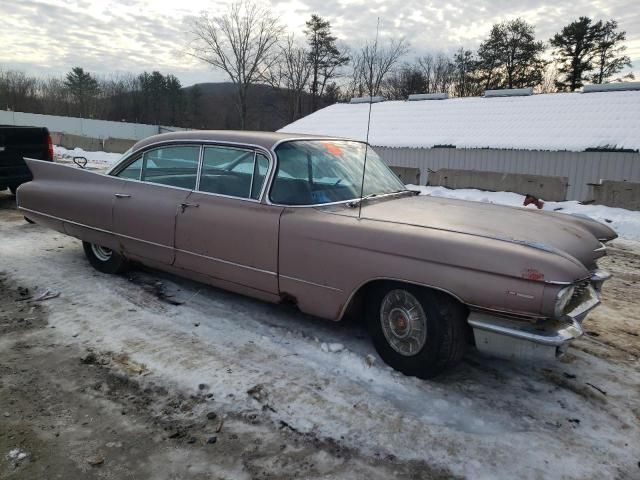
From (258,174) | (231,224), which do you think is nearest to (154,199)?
(231,224)

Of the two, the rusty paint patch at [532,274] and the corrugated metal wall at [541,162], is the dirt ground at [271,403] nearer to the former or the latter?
the rusty paint patch at [532,274]

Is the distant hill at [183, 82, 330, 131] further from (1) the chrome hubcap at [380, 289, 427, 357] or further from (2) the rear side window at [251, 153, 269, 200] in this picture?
(1) the chrome hubcap at [380, 289, 427, 357]

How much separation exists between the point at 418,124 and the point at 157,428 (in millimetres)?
26421

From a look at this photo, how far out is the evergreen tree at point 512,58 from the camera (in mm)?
43594

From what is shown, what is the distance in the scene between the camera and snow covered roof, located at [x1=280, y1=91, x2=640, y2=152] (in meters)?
20.5

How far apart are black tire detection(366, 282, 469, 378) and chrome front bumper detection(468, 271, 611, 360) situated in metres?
0.15

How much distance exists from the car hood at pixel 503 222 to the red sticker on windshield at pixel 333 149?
24.0 inches

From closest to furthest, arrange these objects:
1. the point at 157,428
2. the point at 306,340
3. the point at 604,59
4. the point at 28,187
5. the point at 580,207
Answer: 1. the point at 157,428
2. the point at 306,340
3. the point at 28,187
4. the point at 580,207
5. the point at 604,59

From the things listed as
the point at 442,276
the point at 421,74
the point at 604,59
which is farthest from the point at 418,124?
the point at 421,74

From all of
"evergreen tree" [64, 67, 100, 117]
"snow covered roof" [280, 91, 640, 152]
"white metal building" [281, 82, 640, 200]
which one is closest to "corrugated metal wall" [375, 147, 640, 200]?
"white metal building" [281, 82, 640, 200]

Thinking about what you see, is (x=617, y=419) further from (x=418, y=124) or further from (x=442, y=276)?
(x=418, y=124)

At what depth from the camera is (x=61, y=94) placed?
6888cm

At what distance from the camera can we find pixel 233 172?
4.14 m

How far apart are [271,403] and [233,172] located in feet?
6.64
